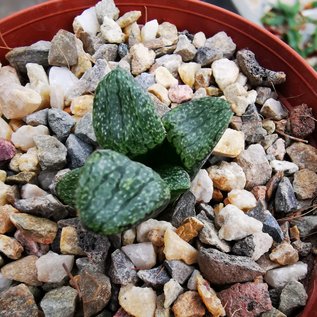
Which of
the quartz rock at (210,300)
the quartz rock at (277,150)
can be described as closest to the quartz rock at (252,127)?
the quartz rock at (277,150)

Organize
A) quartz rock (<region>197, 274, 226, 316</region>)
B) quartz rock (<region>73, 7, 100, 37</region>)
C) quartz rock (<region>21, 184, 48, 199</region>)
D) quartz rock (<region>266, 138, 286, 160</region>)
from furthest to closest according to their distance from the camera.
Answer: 1. quartz rock (<region>73, 7, 100, 37</region>)
2. quartz rock (<region>266, 138, 286, 160</region>)
3. quartz rock (<region>21, 184, 48, 199</region>)
4. quartz rock (<region>197, 274, 226, 316</region>)

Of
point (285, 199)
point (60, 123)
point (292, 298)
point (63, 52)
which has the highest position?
point (63, 52)

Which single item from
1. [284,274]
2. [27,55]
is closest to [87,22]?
[27,55]

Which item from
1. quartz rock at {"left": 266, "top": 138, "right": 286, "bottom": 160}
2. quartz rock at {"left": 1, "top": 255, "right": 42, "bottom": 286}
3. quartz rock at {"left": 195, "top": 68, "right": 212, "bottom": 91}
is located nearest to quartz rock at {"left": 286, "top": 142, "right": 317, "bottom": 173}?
quartz rock at {"left": 266, "top": 138, "right": 286, "bottom": 160}

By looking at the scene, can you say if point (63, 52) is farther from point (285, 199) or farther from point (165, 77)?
point (285, 199)

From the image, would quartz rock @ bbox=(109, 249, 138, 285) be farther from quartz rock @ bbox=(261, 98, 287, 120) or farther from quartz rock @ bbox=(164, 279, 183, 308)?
quartz rock @ bbox=(261, 98, 287, 120)

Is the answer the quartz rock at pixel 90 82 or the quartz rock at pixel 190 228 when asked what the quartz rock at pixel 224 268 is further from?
the quartz rock at pixel 90 82
